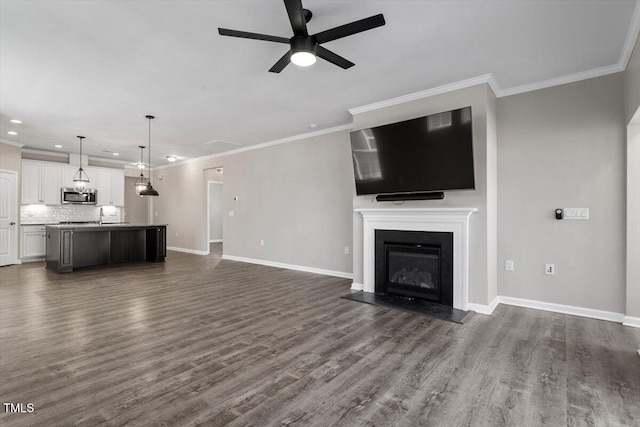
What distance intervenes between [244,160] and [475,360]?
6292 millimetres

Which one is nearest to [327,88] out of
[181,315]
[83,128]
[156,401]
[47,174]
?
[181,315]

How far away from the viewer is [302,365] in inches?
94.0

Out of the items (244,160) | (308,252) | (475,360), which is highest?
(244,160)

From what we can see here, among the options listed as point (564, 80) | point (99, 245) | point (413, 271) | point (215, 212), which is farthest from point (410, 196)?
point (215, 212)

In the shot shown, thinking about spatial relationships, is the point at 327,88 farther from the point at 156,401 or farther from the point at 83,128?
the point at 83,128

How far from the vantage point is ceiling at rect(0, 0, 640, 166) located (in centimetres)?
246

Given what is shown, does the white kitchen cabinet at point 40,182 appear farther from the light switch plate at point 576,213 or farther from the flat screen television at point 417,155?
the light switch plate at point 576,213

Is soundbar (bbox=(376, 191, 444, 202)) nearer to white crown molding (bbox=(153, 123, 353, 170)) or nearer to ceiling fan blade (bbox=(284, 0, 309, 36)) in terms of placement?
white crown molding (bbox=(153, 123, 353, 170))

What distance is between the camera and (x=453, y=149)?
146 inches

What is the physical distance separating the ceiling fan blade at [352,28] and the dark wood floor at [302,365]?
→ 2.41 metres

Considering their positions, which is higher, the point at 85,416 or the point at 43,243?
the point at 43,243

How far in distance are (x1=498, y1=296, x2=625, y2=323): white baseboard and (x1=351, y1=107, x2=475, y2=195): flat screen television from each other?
1.57 m

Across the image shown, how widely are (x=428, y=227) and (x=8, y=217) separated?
8524 millimetres

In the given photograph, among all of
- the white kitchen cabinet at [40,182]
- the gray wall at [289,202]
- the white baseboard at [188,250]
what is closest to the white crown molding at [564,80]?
the gray wall at [289,202]
